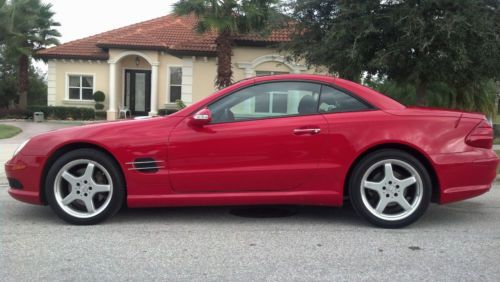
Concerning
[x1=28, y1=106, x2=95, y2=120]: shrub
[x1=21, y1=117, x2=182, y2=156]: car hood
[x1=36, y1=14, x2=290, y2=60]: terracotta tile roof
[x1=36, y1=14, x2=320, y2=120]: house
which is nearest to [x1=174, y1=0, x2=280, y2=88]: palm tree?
[x1=36, y1=14, x2=290, y2=60]: terracotta tile roof

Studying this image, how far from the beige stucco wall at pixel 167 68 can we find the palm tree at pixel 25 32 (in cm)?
247

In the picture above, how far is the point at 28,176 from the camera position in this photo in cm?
490

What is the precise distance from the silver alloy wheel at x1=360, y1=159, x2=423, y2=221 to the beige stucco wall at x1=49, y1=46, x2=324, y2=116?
1312cm

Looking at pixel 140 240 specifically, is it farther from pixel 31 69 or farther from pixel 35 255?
pixel 31 69

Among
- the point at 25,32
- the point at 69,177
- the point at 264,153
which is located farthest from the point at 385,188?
the point at 25,32

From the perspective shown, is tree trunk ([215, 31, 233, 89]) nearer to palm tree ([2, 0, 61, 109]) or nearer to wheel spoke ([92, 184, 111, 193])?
wheel spoke ([92, 184, 111, 193])

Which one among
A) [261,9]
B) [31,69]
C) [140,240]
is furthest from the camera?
[31,69]

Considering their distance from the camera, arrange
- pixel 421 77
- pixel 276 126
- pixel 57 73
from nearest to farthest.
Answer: pixel 276 126, pixel 421 77, pixel 57 73

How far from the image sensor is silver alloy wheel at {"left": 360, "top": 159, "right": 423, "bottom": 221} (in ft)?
15.8

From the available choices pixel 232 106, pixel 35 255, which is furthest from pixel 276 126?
pixel 35 255

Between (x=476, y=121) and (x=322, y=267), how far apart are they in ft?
7.80

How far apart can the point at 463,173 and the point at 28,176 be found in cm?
433

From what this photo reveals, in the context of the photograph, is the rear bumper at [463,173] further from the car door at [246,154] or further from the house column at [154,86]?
the house column at [154,86]

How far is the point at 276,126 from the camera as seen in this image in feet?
15.8
